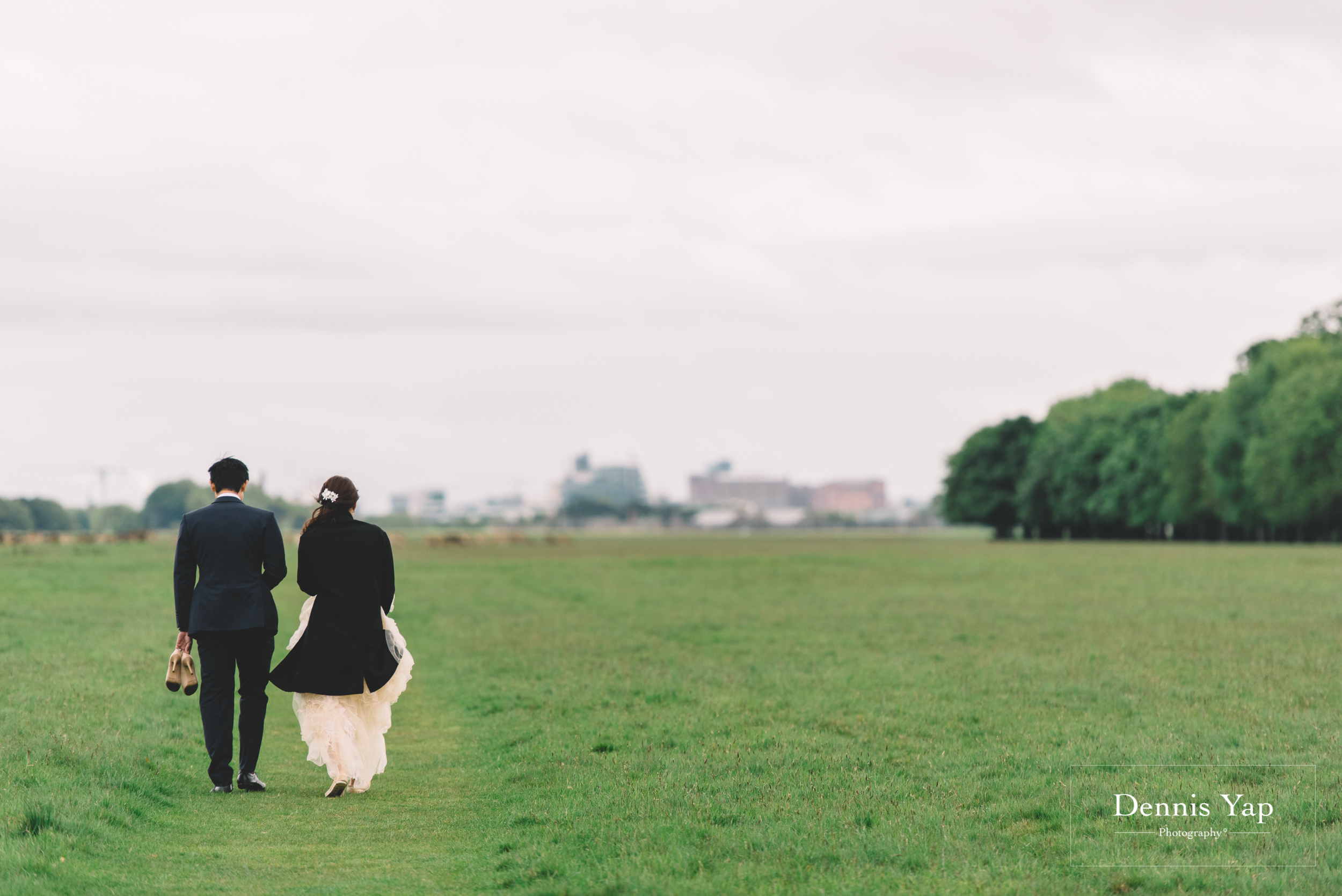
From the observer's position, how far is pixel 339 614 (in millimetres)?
11531

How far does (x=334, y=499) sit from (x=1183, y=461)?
103325 millimetres

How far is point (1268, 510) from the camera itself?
90.1 m

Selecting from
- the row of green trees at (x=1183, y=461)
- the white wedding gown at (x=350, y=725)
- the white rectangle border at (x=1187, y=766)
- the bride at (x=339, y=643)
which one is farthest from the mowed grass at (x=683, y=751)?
the row of green trees at (x=1183, y=461)

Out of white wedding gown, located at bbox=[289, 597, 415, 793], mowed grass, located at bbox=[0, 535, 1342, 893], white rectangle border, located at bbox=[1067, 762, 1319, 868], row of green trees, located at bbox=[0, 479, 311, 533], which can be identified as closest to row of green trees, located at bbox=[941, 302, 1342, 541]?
mowed grass, located at bbox=[0, 535, 1342, 893]

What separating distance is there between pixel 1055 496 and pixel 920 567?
76.4 metres

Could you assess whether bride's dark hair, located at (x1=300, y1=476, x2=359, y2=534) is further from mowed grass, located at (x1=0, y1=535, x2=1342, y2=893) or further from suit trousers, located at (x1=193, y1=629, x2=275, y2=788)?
mowed grass, located at (x1=0, y1=535, x2=1342, y2=893)

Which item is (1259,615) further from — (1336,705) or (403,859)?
(403,859)

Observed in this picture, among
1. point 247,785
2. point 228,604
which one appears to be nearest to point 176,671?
point 228,604

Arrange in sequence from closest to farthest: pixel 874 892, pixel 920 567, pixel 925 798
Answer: pixel 874 892
pixel 925 798
pixel 920 567

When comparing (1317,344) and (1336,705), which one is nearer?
(1336,705)

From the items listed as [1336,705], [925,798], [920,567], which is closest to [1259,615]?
[1336,705]

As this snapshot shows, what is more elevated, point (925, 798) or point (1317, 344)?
point (1317, 344)

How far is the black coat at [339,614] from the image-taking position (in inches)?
450

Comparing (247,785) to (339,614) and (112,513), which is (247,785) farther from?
(112,513)
